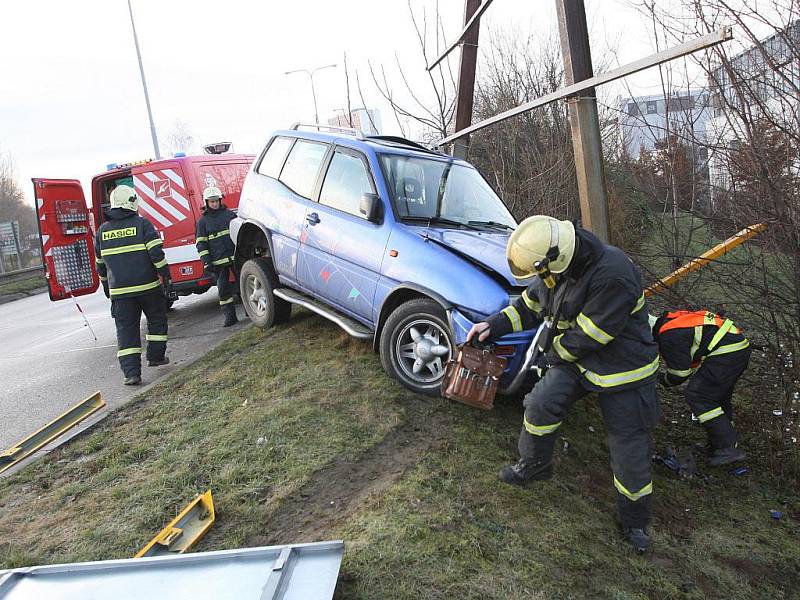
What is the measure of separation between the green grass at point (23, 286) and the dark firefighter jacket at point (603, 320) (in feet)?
62.4

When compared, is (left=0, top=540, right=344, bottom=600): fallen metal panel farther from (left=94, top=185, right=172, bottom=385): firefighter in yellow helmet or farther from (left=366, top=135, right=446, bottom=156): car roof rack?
(left=366, top=135, right=446, bottom=156): car roof rack

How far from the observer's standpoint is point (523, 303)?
142 inches

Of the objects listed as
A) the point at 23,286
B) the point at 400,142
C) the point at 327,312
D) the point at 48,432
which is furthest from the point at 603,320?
the point at 23,286

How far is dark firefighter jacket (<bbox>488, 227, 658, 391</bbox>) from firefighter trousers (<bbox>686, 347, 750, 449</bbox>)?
1250 millimetres

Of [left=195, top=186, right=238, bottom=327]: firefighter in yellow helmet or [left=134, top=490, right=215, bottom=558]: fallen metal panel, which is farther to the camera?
[left=195, top=186, right=238, bottom=327]: firefighter in yellow helmet

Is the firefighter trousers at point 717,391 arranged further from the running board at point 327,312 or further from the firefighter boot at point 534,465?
the running board at point 327,312

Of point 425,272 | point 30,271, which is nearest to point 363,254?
point 425,272

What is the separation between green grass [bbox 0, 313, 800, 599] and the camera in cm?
281

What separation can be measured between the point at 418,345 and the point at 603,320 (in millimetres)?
1537

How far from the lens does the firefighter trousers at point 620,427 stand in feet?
10.4

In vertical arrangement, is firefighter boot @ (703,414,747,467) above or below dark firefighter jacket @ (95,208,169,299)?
below

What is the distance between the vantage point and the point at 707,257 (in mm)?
4395

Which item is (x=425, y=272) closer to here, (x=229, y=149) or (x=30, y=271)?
(x=229, y=149)

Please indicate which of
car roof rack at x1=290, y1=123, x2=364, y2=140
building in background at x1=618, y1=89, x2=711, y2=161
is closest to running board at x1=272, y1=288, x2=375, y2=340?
car roof rack at x1=290, y1=123, x2=364, y2=140
